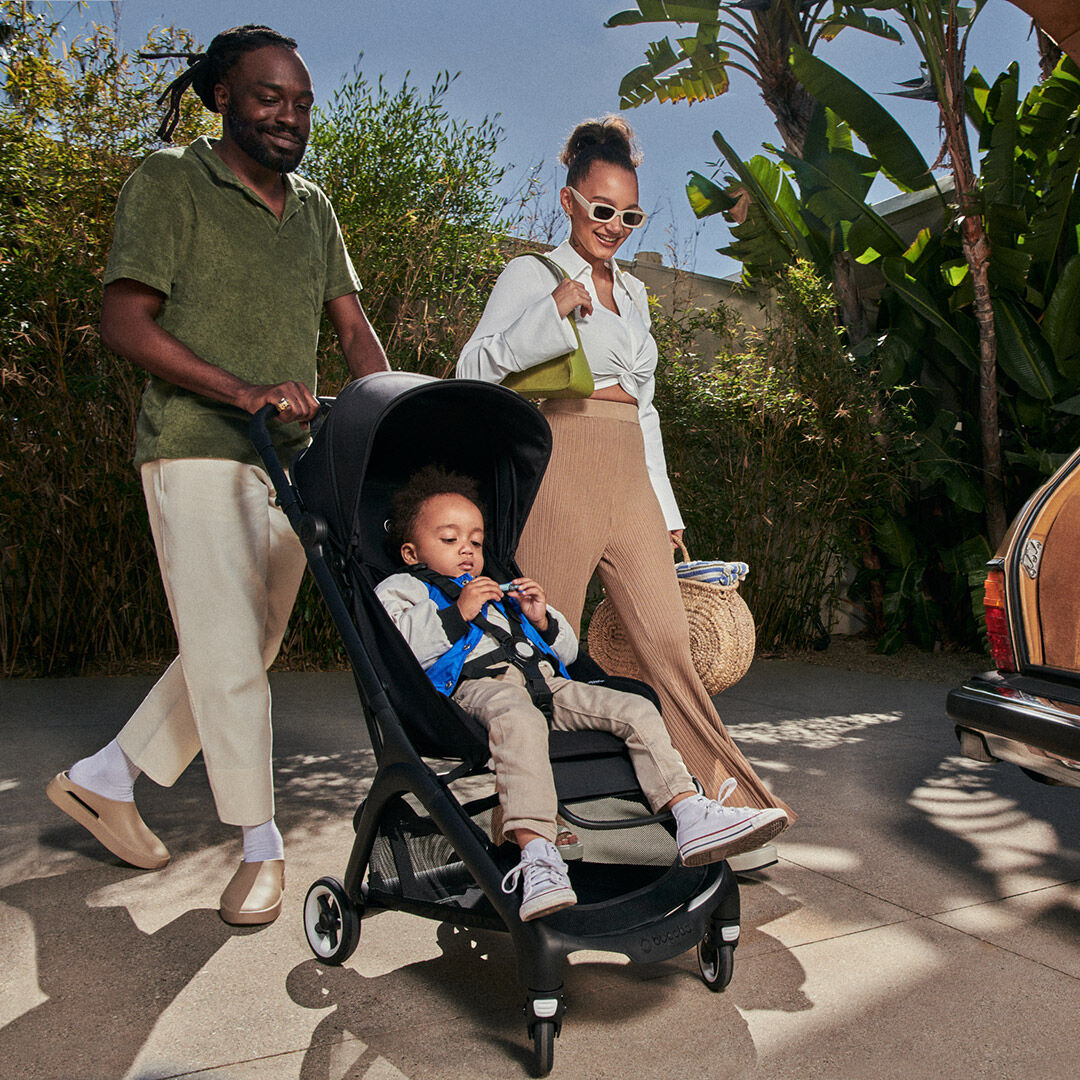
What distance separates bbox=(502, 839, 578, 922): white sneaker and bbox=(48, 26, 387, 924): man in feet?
2.85

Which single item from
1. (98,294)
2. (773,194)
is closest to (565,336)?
(98,294)

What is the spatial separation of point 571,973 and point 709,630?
1004 mm

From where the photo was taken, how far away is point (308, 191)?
105 inches

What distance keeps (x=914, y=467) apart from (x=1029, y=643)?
496 centimetres

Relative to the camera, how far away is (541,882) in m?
1.72

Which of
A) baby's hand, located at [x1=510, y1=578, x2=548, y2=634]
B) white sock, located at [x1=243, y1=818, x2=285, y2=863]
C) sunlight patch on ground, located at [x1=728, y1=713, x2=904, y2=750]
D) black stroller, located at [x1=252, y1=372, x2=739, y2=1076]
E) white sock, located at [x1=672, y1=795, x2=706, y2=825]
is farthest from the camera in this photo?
sunlight patch on ground, located at [x1=728, y1=713, x2=904, y2=750]

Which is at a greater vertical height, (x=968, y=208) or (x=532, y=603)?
(x=968, y=208)

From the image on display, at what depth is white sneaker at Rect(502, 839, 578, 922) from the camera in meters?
1.69

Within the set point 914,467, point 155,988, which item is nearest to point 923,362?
point 914,467

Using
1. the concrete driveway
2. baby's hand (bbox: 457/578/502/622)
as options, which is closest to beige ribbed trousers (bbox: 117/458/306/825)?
the concrete driveway

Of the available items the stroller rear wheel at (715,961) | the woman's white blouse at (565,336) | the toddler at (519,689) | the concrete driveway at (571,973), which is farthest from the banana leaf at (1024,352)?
the stroller rear wheel at (715,961)

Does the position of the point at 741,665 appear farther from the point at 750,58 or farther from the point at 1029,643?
the point at 750,58

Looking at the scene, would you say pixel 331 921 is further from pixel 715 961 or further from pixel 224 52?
pixel 224 52

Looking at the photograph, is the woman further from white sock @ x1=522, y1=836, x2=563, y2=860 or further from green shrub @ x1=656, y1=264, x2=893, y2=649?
green shrub @ x1=656, y1=264, x2=893, y2=649
